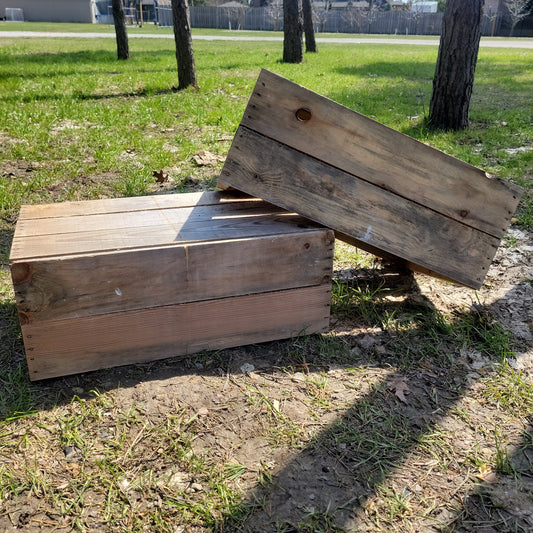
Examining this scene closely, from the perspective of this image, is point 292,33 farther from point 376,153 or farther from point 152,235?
point 152,235

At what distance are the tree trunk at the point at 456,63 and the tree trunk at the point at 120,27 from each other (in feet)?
29.7

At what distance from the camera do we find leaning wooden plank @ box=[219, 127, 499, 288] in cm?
274

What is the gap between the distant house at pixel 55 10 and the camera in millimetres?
48000

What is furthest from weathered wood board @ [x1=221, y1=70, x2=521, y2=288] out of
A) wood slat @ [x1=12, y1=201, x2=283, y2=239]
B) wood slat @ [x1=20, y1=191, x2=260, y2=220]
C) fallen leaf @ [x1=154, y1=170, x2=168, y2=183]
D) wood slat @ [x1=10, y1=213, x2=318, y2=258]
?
fallen leaf @ [x1=154, y1=170, x2=168, y2=183]

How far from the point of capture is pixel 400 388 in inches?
103

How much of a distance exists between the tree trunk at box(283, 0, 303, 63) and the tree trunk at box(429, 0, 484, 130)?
8.42m

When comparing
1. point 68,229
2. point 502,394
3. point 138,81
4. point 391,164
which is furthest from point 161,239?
point 138,81

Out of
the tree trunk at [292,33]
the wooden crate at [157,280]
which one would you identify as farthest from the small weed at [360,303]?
the tree trunk at [292,33]

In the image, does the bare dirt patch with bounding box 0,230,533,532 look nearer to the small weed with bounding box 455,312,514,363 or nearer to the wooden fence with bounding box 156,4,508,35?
the small weed with bounding box 455,312,514,363

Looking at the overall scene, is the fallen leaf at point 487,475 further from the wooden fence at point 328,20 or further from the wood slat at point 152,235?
the wooden fence at point 328,20

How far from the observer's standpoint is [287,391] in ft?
8.45

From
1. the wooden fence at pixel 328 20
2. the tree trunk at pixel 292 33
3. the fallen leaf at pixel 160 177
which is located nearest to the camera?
the fallen leaf at pixel 160 177

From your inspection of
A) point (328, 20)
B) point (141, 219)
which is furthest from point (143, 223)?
point (328, 20)

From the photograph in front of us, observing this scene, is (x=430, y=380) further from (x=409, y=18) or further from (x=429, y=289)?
(x=409, y=18)
